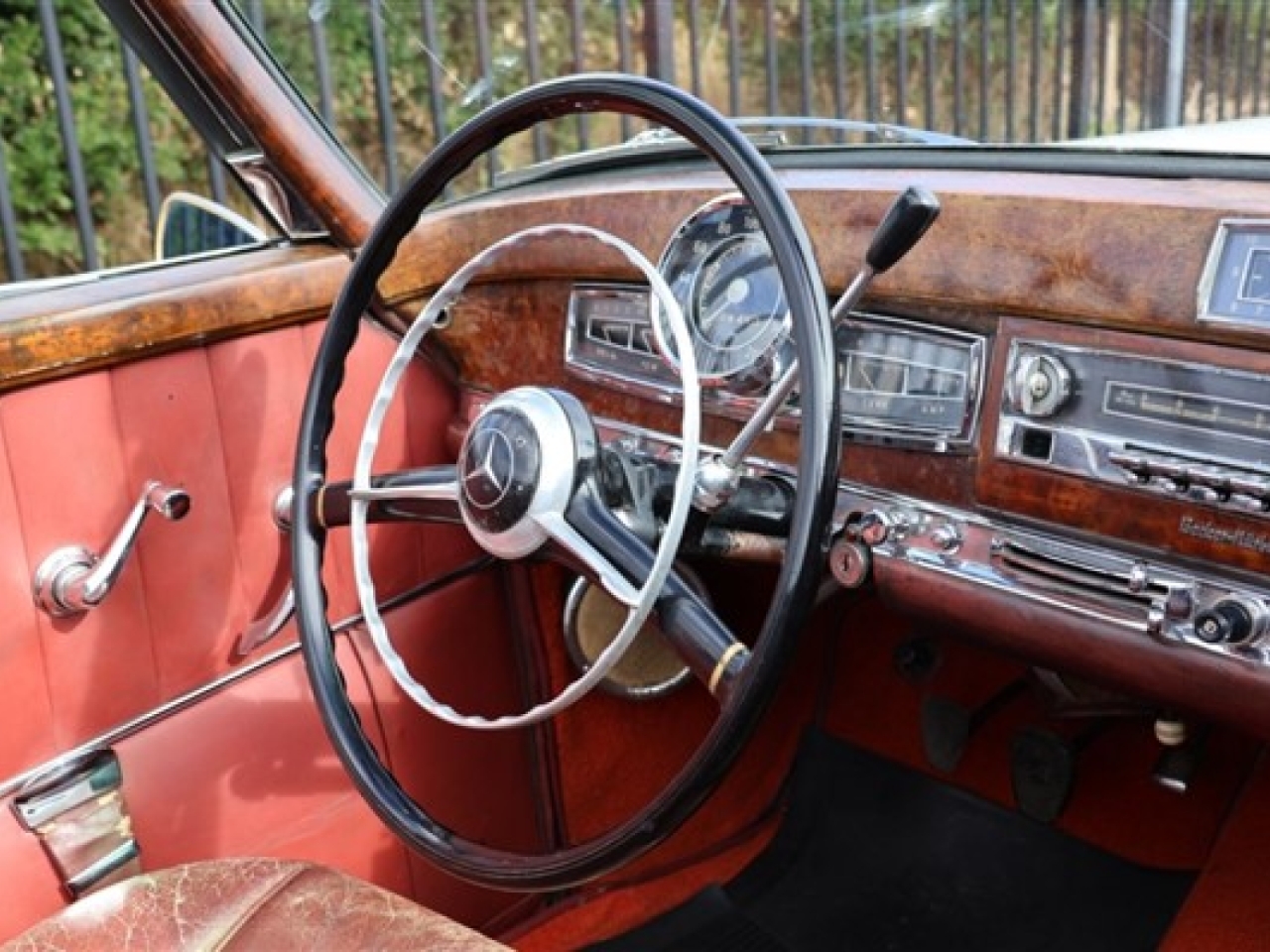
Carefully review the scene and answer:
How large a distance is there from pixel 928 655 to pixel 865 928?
421 millimetres

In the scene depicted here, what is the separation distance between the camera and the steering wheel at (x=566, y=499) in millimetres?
1234

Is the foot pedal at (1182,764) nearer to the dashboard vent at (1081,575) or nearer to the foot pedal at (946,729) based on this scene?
the foot pedal at (946,729)

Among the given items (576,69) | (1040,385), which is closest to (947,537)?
(1040,385)

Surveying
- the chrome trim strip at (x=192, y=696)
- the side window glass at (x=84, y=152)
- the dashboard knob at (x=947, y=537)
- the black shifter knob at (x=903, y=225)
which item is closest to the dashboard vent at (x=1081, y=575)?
the dashboard knob at (x=947, y=537)

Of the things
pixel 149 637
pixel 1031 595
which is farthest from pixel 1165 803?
pixel 149 637

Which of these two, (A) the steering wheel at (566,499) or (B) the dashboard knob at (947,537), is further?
(B) the dashboard knob at (947,537)

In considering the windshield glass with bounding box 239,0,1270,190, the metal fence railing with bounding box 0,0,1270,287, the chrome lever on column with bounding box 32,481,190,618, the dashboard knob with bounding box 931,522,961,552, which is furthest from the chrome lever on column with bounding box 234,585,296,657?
the metal fence railing with bounding box 0,0,1270,287

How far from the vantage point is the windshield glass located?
403cm

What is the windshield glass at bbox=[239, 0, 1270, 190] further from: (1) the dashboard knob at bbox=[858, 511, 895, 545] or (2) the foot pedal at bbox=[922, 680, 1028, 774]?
(1) the dashboard knob at bbox=[858, 511, 895, 545]

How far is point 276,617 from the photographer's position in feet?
6.24

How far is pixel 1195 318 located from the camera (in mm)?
1300

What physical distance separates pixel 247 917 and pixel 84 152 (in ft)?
13.3

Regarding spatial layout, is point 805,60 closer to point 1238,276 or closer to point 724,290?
point 724,290

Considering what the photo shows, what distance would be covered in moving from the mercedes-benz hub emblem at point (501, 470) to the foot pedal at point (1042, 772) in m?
1.10
